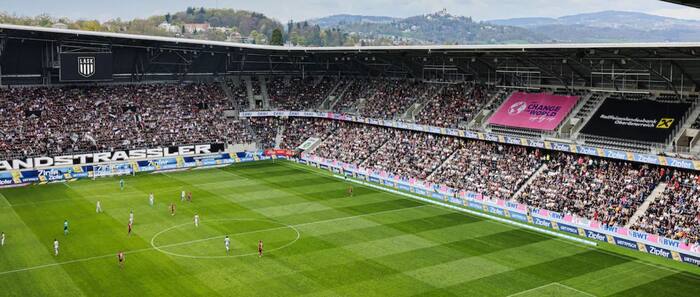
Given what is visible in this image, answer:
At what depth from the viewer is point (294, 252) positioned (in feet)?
121

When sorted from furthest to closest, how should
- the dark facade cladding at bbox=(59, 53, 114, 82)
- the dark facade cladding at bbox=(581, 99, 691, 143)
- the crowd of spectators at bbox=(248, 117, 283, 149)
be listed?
1. the crowd of spectators at bbox=(248, 117, 283, 149)
2. the dark facade cladding at bbox=(59, 53, 114, 82)
3. the dark facade cladding at bbox=(581, 99, 691, 143)

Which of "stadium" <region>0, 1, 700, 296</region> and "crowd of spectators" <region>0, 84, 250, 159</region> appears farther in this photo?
"crowd of spectators" <region>0, 84, 250, 159</region>

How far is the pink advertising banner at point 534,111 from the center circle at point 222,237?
23.8 meters

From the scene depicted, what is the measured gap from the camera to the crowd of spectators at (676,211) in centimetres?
3847

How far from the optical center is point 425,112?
6538cm

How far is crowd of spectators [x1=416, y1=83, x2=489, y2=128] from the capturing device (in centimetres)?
6156

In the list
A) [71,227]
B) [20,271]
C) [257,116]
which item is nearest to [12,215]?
[71,227]

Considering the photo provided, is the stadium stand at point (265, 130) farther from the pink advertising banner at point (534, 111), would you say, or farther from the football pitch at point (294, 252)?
the pink advertising banner at point (534, 111)

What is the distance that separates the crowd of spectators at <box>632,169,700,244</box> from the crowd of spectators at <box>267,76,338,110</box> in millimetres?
43900

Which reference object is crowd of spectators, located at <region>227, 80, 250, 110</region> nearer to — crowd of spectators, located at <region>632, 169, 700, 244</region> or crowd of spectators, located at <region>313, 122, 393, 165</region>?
crowd of spectators, located at <region>313, 122, 393, 165</region>

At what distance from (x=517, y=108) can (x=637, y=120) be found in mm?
11448

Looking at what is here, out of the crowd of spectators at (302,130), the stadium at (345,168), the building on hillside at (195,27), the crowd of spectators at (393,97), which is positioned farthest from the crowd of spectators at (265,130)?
the building on hillside at (195,27)

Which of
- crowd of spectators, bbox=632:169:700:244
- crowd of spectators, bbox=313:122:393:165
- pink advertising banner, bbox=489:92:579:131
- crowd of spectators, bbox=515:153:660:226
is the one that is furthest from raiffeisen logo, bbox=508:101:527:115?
crowd of spectators, bbox=632:169:700:244

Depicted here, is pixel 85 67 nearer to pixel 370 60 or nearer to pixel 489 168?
pixel 370 60
